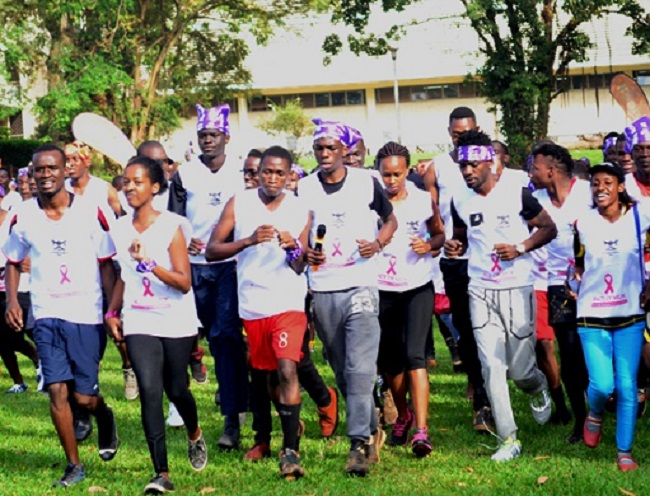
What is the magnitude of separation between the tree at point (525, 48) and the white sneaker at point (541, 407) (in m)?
19.0

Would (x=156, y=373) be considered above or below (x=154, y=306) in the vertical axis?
below

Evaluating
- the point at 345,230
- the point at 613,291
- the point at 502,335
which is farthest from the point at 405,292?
the point at 613,291

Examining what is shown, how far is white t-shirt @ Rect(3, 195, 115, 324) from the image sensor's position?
8719mm

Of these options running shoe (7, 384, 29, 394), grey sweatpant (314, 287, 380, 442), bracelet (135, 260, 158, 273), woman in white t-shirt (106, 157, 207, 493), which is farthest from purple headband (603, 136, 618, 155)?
running shoe (7, 384, 29, 394)

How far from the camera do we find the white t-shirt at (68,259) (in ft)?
28.6

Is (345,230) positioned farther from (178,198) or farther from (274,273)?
(178,198)

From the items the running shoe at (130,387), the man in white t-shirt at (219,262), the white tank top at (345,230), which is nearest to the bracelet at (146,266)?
the white tank top at (345,230)

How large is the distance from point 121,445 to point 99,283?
78.0 inches

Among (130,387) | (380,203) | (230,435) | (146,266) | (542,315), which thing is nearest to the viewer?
(146,266)

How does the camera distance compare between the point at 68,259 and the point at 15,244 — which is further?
the point at 15,244

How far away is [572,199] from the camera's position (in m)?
10.3

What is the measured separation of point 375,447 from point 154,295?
2.07 m

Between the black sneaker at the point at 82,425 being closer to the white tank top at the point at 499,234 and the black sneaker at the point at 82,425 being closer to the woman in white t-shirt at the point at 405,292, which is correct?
the woman in white t-shirt at the point at 405,292

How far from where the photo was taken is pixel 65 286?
8.72m
